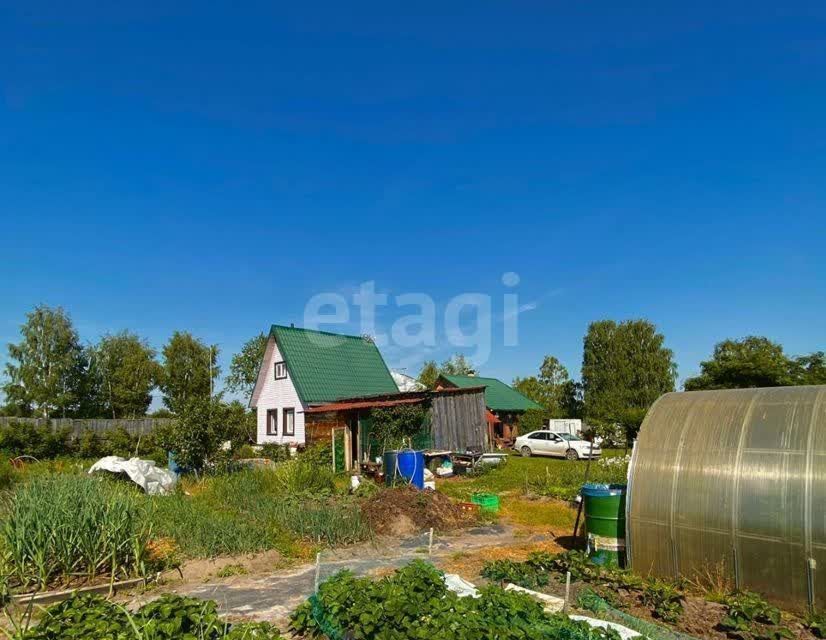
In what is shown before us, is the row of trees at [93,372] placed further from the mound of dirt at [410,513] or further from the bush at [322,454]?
the mound of dirt at [410,513]

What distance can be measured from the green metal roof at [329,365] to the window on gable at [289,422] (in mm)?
1709

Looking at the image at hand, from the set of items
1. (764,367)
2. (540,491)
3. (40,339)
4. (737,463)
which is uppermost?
(40,339)

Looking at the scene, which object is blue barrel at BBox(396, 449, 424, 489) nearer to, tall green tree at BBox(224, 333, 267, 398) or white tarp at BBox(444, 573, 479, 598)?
white tarp at BBox(444, 573, 479, 598)

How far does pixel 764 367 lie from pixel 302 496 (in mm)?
30328

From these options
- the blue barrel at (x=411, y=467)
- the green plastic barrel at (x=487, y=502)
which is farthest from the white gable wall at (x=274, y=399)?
the green plastic barrel at (x=487, y=502)

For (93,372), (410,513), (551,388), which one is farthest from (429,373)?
(410,513)

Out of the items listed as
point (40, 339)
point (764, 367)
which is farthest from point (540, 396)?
point (40, 339)

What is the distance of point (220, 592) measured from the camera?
7.27 metres

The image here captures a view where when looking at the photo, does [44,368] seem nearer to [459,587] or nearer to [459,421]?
[459,421]

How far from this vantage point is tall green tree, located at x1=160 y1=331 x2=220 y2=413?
149ft

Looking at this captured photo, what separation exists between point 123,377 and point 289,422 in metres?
23.2

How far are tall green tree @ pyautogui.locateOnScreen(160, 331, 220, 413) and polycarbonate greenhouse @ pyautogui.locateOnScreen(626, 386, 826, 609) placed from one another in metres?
43.3

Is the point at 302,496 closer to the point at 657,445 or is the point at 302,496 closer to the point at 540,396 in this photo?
the point at 657,445

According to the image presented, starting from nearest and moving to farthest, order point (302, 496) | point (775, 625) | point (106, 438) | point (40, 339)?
point (775, 625)
point (302, 496)
point (106, 438)
point (40, 339)
